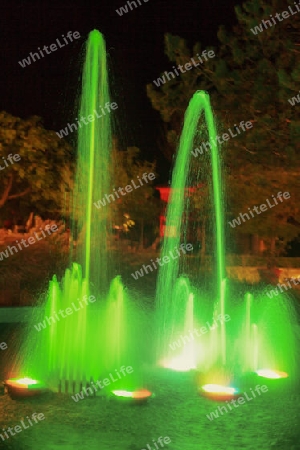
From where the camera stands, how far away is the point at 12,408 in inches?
305

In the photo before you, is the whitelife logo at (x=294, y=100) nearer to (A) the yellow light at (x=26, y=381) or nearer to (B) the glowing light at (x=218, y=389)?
(B) the glowing light at (x=218, y=389)

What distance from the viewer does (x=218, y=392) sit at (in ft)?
27.3

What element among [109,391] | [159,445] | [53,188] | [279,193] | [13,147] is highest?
[13,147]

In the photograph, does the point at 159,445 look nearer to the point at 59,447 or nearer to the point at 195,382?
the point at 59,447

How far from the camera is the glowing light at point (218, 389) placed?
8337 mm

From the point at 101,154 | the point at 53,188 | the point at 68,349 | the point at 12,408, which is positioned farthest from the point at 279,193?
the point at 12,408

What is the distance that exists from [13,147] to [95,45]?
9.10m

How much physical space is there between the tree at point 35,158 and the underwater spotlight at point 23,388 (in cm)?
1082

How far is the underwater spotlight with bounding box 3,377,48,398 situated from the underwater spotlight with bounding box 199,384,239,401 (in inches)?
79.7

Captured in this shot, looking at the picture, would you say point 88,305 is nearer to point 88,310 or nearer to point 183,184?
point 88,310

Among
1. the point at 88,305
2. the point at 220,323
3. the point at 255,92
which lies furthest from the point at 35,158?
the point at 88,305

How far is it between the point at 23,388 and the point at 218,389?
8.16 feet

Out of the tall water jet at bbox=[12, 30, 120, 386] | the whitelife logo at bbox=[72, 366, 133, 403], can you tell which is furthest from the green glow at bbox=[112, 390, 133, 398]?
the tall water jet at bbox=[12, 30, 120, 386]

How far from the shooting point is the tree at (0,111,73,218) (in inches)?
723
